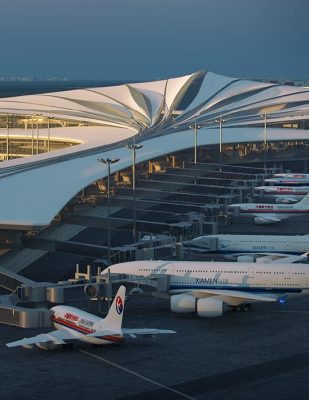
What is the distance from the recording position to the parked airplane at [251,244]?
6188 cm

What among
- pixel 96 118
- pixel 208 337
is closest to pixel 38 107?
pixel 96 118

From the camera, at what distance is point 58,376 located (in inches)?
1374

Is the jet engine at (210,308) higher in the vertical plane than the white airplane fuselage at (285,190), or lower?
lower

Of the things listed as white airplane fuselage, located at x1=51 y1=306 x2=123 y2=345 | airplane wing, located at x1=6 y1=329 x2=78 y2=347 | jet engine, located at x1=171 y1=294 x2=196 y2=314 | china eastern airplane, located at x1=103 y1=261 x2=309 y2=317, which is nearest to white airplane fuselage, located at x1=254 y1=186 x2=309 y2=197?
china eastern airplane, located at x1=103 y1=261 x2=309 y2=317

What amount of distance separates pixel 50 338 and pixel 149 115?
75051 millimetres

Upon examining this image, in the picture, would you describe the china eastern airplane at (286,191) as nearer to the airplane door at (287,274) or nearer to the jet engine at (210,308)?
the airplane door at (287,274)

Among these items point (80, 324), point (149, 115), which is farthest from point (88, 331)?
point (149, 115)

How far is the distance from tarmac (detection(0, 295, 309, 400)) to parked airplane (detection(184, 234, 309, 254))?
1606 centimetres

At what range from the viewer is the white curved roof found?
80625 millimetres

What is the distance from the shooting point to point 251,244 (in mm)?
62438

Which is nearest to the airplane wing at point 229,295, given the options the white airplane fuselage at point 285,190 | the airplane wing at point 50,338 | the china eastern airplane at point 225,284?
the china eastern airplane at point 225,284

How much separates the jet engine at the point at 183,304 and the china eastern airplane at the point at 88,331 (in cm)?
690

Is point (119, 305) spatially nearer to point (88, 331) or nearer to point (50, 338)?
point (88, 331)

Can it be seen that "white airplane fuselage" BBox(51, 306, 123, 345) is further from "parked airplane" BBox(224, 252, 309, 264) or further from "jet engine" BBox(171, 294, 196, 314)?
"parked airplane" BBox(224, 252, 309, 264)
